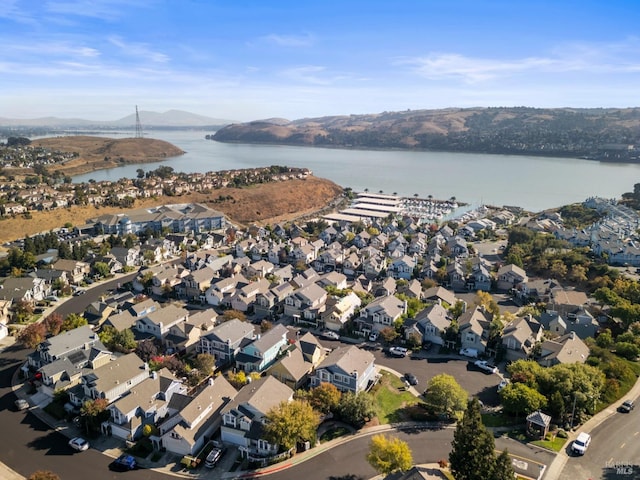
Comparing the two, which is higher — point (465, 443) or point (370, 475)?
point (465, 443)

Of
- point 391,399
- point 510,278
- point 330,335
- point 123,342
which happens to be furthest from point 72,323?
point 510,278

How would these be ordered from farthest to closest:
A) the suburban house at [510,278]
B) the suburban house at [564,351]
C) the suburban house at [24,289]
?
1. the suburban house at [510,278]
2. the suburban house at [24,289]
3. the suburban house at [564,351]

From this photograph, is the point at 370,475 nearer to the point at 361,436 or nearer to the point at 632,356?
the point at 361,436

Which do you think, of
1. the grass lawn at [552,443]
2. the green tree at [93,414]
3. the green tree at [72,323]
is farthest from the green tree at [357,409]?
the green tree at [72,323]

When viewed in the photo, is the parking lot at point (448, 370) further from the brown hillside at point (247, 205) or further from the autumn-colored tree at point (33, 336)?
the brown hillside at point (247, 205)

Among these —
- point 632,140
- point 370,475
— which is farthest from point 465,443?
point 632,140

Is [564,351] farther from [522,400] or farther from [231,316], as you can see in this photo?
[231,316]
